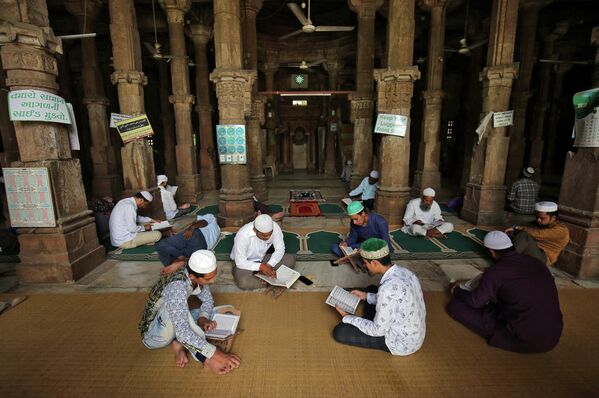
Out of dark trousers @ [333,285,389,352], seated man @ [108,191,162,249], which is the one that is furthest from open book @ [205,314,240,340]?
seated man @ [108,191,162,249]

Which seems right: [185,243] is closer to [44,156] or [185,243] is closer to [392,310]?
[44,156]

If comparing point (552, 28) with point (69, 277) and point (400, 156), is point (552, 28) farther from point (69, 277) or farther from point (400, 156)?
point (69, 277)

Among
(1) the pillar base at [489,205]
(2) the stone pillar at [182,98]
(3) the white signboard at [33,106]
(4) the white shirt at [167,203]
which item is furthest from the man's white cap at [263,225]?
(2) the stone pillar at [182,98]

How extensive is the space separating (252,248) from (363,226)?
167cm

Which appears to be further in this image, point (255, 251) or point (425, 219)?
point (425, 219)

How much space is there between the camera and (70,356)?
8.90 feet

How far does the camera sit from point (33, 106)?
147 inches

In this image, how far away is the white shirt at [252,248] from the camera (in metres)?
3.82

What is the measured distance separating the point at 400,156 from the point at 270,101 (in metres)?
10.9

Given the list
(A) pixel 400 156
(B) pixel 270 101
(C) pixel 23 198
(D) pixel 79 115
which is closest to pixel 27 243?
(C) pixel 23 198

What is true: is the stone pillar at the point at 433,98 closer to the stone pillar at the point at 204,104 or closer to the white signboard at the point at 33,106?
the stone pillar at the point at 204,104

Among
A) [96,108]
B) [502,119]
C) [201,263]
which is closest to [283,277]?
[201,263]

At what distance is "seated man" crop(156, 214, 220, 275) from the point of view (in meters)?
4.26

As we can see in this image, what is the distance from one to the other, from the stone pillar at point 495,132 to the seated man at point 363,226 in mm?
3464
